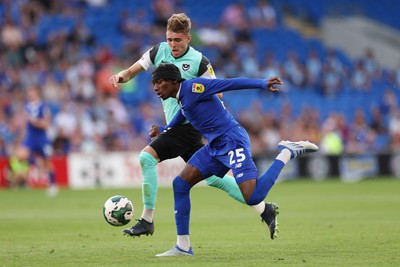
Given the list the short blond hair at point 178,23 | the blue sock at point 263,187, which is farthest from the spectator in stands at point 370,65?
the blue sock at point 263,187

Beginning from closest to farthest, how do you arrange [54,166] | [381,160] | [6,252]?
[6,252]
[54,166]
[381,160]

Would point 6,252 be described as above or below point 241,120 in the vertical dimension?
below

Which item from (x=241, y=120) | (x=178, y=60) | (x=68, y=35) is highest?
(x=68, y=35)

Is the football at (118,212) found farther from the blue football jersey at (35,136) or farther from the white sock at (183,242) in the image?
the blue football jersey at (35,136)

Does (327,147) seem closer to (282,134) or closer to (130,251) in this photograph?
(282,134)

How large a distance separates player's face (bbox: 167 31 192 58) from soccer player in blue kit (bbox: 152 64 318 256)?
0.85 meters

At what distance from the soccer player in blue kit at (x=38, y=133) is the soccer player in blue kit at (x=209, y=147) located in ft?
37.8

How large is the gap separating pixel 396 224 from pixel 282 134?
14.0m

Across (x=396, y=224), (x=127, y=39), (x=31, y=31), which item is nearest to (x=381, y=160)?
(x=127, y=39)

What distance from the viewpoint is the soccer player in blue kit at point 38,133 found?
2048 cm

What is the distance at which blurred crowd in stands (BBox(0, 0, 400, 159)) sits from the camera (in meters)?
24.6

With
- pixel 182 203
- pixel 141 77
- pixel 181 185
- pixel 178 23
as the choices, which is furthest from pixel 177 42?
pixel 141 77

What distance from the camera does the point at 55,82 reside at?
25.1 metres

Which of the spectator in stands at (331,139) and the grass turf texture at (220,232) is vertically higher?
the spectator in stands at (331,139)
